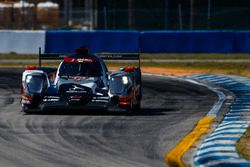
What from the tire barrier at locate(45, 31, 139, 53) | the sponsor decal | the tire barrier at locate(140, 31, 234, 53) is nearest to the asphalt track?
the sponsor decal

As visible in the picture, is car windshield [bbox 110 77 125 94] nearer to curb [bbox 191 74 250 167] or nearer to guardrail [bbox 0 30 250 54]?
curb [bbox 191 74 250 167]

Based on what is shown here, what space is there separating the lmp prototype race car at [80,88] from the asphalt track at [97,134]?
239 mm

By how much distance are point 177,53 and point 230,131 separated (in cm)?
2662

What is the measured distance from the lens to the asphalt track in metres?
12.4

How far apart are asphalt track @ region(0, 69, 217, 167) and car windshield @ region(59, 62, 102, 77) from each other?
1.00 m

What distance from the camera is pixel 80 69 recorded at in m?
19.7

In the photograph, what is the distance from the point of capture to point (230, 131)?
15.4m

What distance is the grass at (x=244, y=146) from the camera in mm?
12570

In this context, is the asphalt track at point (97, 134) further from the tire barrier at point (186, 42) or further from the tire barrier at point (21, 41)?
the tire barrier at point (21, 41)

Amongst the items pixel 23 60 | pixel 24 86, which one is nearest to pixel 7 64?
pixel 23 60

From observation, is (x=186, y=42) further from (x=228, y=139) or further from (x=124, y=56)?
(x=228, y=139)

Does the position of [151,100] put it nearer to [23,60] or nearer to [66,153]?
[66,153]

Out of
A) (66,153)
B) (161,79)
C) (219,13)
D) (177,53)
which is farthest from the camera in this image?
(219,13)

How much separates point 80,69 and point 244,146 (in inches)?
274
